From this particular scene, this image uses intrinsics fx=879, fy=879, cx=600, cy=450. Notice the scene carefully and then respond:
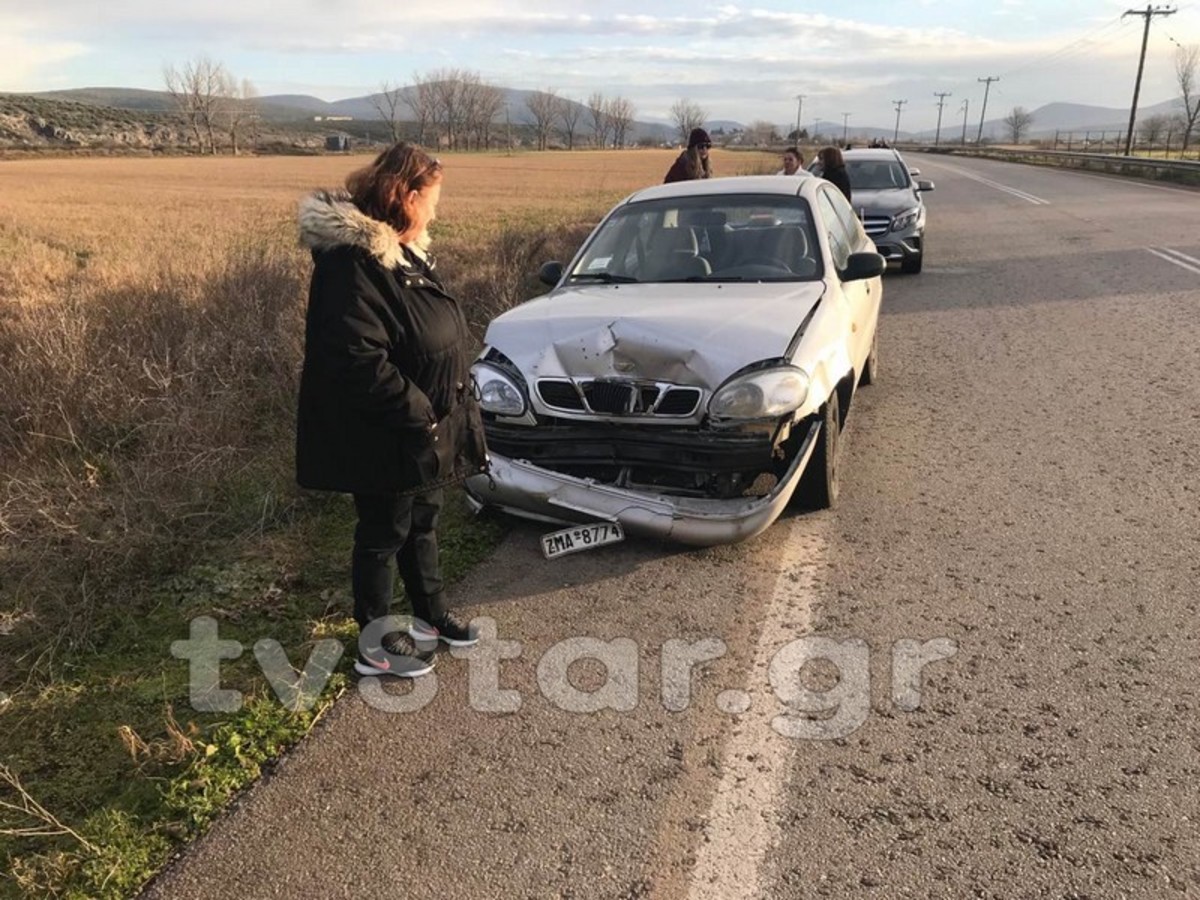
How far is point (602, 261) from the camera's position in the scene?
555 cm

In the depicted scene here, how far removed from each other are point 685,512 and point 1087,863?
2059mm

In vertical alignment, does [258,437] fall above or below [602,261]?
below

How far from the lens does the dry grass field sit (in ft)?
8.50

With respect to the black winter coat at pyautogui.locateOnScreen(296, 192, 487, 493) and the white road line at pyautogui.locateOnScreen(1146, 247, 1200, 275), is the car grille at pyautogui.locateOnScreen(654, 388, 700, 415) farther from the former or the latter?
the white road line at pyautogui.locateOnScreen(1146, 247, 1200, 275)

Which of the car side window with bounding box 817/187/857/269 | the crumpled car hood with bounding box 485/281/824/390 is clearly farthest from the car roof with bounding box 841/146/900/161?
the crumpled car hood with bounding box 485/281/824/390

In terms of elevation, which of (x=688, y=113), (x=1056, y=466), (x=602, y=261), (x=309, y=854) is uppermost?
(x=688, y=113)

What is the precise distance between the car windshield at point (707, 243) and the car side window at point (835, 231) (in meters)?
0.17

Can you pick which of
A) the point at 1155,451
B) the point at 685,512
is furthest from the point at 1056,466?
the point at 685,512

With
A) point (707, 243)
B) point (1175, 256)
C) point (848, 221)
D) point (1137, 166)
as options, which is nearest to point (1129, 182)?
point (1137, 166)

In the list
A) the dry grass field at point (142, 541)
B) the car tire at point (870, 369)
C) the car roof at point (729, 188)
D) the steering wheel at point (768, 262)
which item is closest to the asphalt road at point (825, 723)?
the dry grass field at point (142, 541)

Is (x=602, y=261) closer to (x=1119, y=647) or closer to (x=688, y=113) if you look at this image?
(x=1119, y=647)

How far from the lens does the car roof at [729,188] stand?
5.75 meters

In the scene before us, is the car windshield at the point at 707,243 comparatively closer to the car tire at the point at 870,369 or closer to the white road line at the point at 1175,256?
the car tire at the point at 870,369

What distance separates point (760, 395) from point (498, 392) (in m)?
1.28
